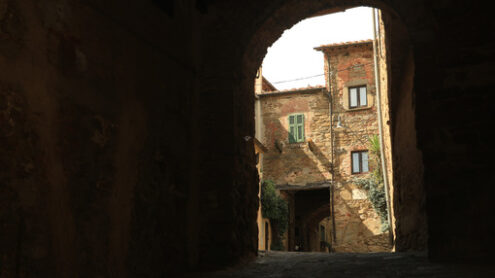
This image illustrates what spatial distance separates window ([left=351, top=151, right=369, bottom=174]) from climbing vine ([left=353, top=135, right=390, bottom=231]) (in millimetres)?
325

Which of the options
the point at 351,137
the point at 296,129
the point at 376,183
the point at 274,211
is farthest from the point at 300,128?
the point at 376,183

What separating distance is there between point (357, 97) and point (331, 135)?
6.16 feet

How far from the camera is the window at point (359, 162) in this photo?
67.7ft

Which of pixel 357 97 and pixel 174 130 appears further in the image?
pixel 357 97

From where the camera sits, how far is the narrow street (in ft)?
15.5

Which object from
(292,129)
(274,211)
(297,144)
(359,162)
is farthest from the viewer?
(292,129)

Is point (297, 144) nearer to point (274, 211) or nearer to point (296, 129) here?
point (296, 129)

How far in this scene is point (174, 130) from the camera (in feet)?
18.9

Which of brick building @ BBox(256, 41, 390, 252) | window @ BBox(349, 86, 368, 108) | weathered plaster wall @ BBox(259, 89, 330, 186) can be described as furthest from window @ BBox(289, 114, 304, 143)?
window @ BBox(349, 86, 368, 108)

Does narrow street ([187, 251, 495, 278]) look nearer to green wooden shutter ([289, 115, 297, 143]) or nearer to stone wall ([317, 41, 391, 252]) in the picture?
stone wall ([317, 41, 391, 252])

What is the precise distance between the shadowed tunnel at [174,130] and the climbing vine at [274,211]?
1252cm

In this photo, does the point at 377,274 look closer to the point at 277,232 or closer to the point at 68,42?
the point at 68,42

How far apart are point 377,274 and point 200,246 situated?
83.5 inches

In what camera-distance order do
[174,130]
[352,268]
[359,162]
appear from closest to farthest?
[352,268], [174,130], [359,162]
